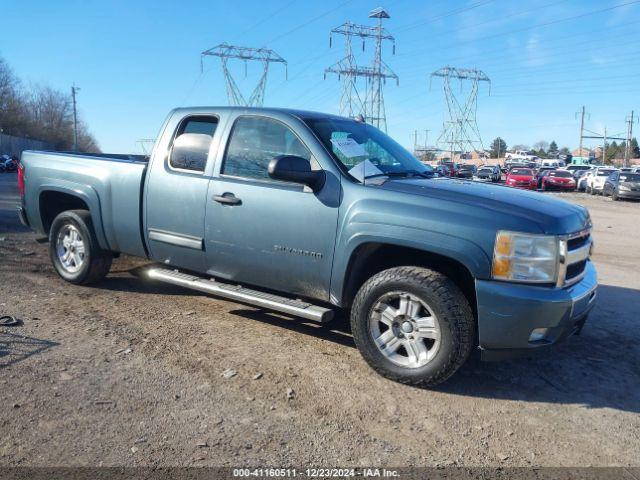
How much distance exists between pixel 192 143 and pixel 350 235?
1972 millimetres

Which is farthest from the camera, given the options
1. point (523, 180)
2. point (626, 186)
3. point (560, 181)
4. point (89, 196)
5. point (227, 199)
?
point (560, 181)

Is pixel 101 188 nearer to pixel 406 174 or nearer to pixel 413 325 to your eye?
pixel 406 174

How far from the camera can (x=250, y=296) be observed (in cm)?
452

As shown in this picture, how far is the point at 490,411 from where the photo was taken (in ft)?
11.6

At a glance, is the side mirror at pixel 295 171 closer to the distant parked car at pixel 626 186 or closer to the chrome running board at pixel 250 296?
the chrome running board at pixel 250 296

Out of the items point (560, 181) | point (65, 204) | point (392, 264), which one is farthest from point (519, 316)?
point (560, 181)

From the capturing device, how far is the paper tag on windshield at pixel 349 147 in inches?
173

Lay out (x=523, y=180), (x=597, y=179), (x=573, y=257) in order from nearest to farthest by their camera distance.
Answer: (x=573, y=257), (x=597, y=179), (x=523, y=180)

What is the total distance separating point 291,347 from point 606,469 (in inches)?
92.5

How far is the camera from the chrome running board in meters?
4.15

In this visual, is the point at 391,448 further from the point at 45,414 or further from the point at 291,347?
the point at 45,414

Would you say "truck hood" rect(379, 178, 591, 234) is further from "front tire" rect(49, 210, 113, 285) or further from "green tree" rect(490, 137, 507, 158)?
"green tree" rect(490, 137, 507, 158)

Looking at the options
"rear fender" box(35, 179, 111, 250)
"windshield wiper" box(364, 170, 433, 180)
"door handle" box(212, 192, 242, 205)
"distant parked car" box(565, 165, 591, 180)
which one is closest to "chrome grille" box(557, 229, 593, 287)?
"windshield wiper" box(364, 170, 433, 180)

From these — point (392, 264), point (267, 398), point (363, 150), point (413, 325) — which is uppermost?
point (363, 150)
